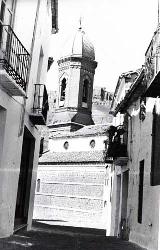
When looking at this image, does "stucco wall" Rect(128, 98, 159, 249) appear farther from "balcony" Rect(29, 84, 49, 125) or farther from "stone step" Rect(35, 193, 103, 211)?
"stone step" Rect(35, 193, 103, 211)

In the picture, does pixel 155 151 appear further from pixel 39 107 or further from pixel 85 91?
pixel 85 91

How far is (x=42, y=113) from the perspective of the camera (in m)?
11.4

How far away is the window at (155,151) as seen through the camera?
9734 mm

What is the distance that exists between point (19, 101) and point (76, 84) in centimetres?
3590

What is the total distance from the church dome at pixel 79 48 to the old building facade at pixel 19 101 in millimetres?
33082

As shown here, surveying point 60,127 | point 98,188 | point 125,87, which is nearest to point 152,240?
point 125,87

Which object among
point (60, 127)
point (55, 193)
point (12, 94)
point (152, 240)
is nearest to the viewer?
point (12, 94)

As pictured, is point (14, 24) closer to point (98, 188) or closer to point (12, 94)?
point (12, 94)

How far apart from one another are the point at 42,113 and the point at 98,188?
893 inches

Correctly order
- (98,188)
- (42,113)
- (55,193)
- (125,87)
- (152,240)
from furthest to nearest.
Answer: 1. (55,193)
2. (98,188)
3. (125,87)
4. (42,113)
5. (152,240)

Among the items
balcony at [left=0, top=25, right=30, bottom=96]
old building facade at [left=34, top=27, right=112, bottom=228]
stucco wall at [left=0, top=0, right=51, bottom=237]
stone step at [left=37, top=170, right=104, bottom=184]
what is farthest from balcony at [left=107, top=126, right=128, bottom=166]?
stone step at [left=37, top=170, right=104, bottom=184]

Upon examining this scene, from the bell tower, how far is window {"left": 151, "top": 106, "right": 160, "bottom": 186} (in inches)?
1319

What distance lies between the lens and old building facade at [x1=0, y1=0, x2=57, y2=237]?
27.1 feet

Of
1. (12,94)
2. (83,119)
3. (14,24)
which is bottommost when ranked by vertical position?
(12,94)
